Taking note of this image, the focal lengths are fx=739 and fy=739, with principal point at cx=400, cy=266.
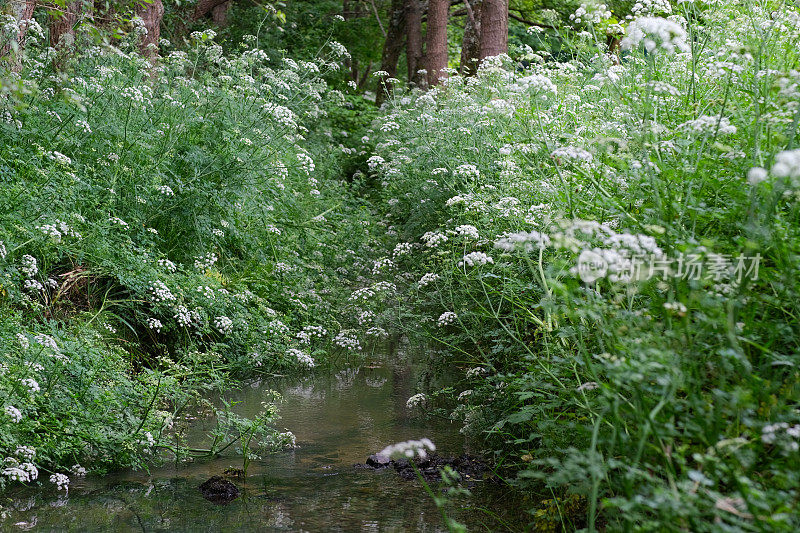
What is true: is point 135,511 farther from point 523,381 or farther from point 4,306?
point 523,381

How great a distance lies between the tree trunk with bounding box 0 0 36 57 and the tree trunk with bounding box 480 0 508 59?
658 centimetres

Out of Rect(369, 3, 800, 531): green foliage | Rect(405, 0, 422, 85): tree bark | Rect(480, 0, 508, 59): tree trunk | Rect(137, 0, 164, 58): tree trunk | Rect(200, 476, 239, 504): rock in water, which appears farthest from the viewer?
Rect(405, 0, 422, 85): tree bark

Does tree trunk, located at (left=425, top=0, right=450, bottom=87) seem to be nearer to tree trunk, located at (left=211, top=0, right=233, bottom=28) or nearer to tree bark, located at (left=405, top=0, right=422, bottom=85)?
tree bark, located at (left=405, top=0, right=422, bottom=85)

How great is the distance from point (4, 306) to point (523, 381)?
10.5 ft

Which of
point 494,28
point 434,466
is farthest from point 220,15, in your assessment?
point 434,466

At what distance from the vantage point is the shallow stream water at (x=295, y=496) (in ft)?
11.7

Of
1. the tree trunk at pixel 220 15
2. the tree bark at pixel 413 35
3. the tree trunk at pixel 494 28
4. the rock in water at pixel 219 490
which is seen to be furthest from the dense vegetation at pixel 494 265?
the tree trunk at pixel 220 15

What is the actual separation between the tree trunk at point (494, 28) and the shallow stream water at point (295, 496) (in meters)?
7.45

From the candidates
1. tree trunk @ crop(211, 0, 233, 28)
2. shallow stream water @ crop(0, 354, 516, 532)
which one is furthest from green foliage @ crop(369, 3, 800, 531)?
tree trunk @ crop(211, 0, 233, 28)

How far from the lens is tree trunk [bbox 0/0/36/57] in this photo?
5965 mm

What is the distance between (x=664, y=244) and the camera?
A: 2930 millimetres

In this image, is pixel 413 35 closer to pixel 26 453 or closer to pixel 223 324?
pixel 223 324

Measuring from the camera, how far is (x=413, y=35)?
1562 cm

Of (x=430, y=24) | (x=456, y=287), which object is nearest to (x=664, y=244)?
(x=456, y=287)
